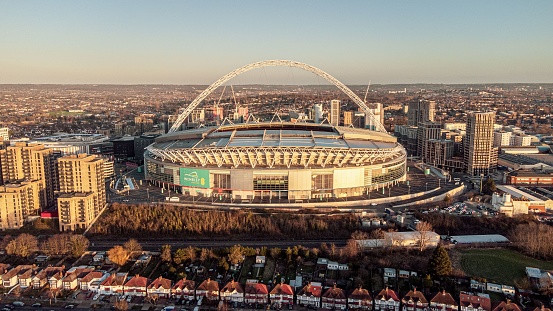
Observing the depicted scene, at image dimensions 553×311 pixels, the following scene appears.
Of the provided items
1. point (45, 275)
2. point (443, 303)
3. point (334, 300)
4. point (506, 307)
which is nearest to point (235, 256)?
point (334, 300)

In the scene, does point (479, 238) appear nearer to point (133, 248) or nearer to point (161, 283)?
point (161, 283)

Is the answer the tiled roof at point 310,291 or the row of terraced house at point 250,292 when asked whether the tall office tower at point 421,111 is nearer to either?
the row of terraced house at point 250,292

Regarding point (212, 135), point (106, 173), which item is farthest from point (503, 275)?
point (106, 173)

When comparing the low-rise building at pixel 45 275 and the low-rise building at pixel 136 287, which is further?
the low-rise building at pixel 45 275

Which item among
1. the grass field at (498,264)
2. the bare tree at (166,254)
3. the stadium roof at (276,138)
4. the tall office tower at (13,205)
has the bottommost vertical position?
the grass field at (498,264)

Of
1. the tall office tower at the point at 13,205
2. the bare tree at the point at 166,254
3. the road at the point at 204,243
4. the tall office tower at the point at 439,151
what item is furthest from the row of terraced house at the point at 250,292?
the tall office tower at the point at 439,151

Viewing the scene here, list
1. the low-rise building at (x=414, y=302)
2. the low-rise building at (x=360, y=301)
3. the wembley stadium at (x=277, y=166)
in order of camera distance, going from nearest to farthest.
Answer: the low-rise building at (x=414, y=302) < the low-rise building at (x=360, y=301) < the wembley stadium at (x=277, y=166)
